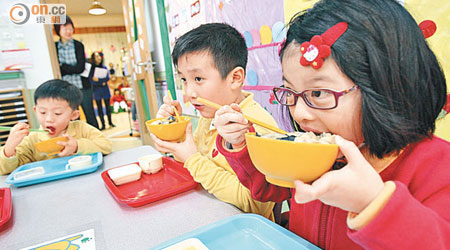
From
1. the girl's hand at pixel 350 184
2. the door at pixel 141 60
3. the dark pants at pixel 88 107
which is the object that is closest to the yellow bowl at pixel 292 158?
the girl's hand at pixel 350 184

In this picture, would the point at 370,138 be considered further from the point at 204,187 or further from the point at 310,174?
the point at 204,187

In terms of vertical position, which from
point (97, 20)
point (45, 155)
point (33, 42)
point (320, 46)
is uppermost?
point (97, 20)

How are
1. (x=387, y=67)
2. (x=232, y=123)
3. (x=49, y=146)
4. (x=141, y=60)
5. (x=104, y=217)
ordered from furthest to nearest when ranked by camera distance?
(x=141, y=60) < (x=49, y=146) < (x=104, y=217) < (x=232, y=123) < (x=387, y=67)

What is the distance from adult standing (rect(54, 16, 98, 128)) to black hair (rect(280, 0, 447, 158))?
14.1ft

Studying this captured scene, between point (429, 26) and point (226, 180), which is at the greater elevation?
point (429, 26)

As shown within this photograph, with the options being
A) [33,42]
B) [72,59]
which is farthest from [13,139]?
[33,42]

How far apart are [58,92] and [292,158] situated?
182cm

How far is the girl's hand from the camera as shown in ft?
1.32

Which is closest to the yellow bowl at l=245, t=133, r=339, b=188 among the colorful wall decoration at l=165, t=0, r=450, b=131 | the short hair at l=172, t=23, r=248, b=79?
the short hair at l=172, t=23, r=248, b=79

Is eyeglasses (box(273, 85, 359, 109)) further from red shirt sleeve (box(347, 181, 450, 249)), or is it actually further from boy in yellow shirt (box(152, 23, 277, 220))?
boy in yellow shirt (box(152, 23, 277, 220))

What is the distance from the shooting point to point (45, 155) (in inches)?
67.0

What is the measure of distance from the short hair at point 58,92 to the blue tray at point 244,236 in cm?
154

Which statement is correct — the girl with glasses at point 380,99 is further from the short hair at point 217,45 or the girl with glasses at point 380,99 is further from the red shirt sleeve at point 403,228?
the short hair at point 217,45

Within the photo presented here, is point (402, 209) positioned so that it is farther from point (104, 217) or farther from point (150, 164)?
point (150, 164)
